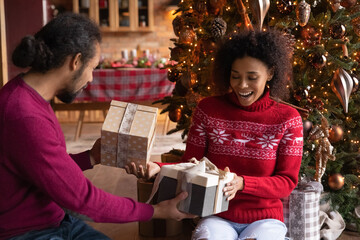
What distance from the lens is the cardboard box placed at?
4.70 feet

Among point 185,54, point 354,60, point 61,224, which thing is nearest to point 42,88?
point 61,224

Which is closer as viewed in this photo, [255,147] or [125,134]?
[125,134]

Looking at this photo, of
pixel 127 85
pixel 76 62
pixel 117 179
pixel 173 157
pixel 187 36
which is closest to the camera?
pixel 76 62

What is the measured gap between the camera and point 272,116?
5.93ft

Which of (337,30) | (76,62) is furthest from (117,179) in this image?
(76,62)

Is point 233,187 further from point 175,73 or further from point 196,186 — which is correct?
point 175,73

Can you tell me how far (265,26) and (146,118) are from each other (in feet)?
4.19

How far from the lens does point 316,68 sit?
94.3 inches

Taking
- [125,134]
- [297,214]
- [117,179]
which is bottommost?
[117,179]

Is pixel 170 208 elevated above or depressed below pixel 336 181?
above

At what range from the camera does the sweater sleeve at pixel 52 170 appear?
119 centimetres

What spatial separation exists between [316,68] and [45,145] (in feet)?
5.48

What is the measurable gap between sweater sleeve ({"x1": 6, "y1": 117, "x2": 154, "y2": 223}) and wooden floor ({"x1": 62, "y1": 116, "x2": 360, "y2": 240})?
1389 millimetres

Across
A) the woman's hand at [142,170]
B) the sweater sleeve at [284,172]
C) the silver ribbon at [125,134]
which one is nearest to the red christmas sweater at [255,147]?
the sweater sleeve at [284,172]
